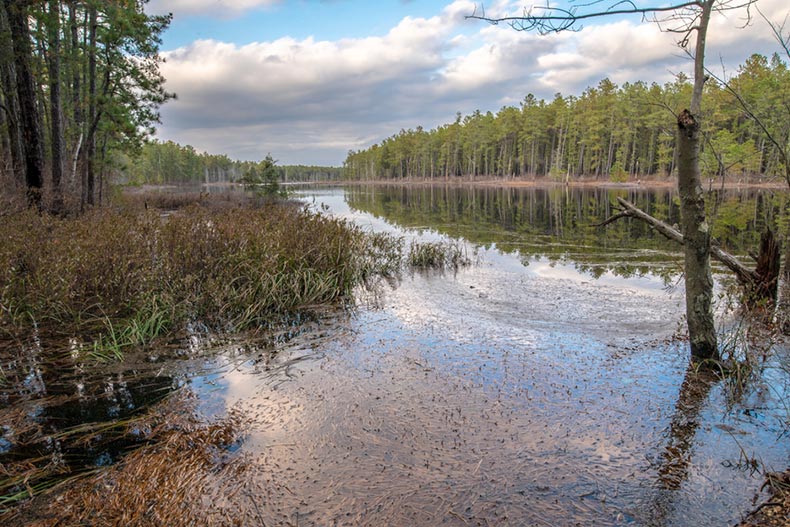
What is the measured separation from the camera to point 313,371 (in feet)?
17.5

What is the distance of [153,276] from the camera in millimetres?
6691

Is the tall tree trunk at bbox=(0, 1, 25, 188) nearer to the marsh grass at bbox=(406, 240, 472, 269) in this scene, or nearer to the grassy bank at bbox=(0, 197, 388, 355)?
the grassy bank at bbox=(0, 197, 388, 355)

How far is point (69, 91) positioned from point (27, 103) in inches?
495

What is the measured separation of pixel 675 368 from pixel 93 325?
24.8ft

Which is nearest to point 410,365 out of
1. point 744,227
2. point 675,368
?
point 675,368

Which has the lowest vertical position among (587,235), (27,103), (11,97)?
(587,235)

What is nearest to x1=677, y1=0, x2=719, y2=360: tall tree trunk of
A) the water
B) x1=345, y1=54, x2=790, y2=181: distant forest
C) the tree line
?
the water

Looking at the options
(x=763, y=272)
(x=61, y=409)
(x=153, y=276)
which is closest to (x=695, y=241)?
(x=763, y=272)

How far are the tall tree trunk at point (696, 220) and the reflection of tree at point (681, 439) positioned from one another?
36cm

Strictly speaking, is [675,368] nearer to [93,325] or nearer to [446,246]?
[93,325]

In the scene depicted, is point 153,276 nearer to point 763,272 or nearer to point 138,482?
point 138,482

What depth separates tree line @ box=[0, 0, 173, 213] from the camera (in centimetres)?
1087

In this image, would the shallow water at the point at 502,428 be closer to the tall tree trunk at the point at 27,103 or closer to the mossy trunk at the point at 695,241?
the mossy trunk at the point at 695,241

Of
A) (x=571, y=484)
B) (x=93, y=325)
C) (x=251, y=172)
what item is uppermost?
(x=251, y=172)
